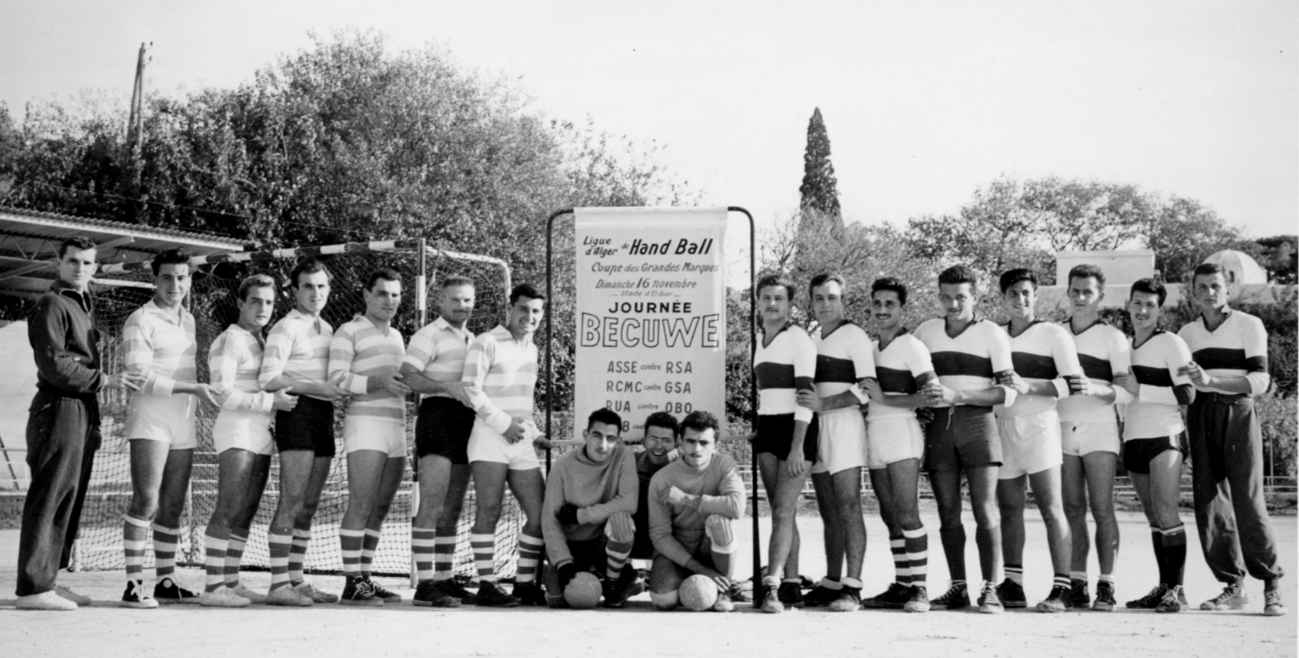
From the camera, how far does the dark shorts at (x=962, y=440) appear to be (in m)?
7.41

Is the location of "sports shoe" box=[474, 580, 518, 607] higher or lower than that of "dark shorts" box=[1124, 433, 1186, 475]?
lower

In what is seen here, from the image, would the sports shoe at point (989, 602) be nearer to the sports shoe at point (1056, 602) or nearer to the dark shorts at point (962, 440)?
the sports shoe at point (1056, 602)

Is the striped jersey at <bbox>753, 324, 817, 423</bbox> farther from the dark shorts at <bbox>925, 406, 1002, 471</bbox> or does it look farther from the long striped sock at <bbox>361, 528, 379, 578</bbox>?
the long striped sock at <bbox>361, 528, 379, 578</bbox>

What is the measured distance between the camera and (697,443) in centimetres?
756

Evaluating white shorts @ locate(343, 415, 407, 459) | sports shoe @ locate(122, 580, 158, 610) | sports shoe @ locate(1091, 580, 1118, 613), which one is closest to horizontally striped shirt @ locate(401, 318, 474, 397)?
white shorts @ locate(343, 415, 407, 459)

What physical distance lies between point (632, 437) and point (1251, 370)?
3.73 meters

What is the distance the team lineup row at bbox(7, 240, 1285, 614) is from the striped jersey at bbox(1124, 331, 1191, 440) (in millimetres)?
14

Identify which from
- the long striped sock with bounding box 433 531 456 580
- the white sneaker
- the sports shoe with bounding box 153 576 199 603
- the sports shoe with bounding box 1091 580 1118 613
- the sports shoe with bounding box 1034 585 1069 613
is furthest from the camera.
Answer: the long striped sock with bounding box 433 531 456 580

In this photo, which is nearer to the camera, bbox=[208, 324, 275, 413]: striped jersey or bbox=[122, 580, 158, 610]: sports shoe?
bbox=[122, 580, 158, 610]: sports shoe

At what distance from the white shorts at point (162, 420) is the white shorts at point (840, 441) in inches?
145

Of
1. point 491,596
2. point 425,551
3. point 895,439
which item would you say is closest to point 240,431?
point 425,551

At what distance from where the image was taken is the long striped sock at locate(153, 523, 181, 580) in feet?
25.0

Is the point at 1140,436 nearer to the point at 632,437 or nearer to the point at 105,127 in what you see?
the point at 632,437

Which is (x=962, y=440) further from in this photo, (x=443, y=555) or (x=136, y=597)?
(x=136, y=597)
